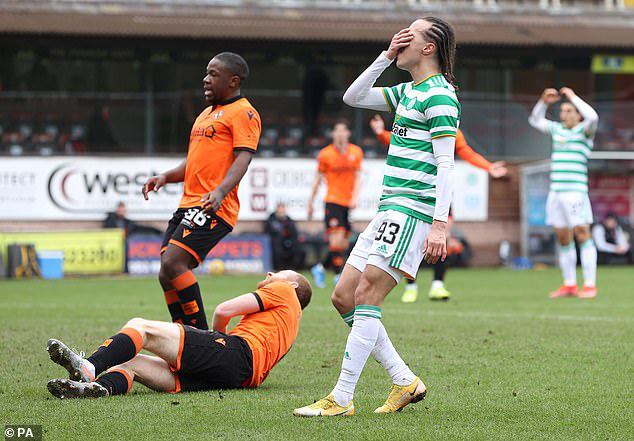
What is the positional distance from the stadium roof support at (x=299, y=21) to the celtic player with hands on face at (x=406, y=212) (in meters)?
21.3

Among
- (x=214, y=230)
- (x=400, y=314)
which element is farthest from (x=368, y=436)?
(x=400, y=314)

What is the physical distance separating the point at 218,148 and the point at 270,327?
1654 millimetres

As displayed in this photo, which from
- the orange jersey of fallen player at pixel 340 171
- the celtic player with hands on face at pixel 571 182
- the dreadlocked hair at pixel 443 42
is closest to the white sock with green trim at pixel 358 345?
the dreadlocked hair at pixel 443 42

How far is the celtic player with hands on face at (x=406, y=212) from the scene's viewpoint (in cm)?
576

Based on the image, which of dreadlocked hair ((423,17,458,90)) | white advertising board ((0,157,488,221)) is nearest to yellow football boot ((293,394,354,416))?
dreadlocked hair ((423,17,458,90))

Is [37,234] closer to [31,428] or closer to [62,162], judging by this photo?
[62,162]

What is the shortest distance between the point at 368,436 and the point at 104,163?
20.7 meters

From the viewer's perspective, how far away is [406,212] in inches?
232

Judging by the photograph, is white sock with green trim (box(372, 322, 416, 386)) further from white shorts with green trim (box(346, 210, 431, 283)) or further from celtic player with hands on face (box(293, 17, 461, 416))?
white shorts with green trim (box(346, 210, 431, 283))

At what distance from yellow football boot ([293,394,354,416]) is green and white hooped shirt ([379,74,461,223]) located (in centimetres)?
109

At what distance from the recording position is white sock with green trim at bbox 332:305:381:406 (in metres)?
5.81

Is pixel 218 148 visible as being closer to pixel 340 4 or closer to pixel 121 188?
pixel 121 188

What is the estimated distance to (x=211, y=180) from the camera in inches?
308

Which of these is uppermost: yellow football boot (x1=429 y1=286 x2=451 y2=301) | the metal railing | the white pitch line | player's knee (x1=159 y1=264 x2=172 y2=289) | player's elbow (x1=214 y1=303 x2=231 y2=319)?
the metal railing
